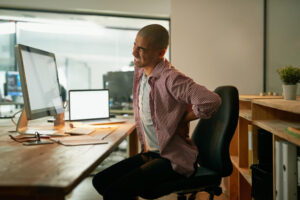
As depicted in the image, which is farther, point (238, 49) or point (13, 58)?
point (13, 58)

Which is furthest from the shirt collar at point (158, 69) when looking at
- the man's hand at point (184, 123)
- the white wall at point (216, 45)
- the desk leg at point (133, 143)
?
the white wall at point (216, 45)

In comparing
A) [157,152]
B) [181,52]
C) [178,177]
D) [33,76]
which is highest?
[181,52]

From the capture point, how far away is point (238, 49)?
3652 mm

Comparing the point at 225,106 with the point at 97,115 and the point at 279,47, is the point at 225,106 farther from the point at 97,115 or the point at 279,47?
the point at 279,47

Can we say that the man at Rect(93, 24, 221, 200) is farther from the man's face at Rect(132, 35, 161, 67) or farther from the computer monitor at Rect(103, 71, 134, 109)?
the computer monitor at Rect(103, 71, 134, 109)

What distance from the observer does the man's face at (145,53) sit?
5.01 feet

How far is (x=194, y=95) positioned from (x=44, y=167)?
732 millimetres

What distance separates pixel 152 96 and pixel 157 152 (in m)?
0.31

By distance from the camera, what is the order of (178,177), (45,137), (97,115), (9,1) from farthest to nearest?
(9,1), (97,115), (45,137), (178,177)

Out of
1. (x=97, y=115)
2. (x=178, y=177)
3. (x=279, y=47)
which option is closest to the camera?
(x=178, y=177)

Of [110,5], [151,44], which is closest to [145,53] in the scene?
[151,44]

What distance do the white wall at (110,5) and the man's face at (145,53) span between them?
263 cm

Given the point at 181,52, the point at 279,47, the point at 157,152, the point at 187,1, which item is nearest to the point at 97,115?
the point at 157,152

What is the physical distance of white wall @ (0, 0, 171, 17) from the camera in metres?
3.99
